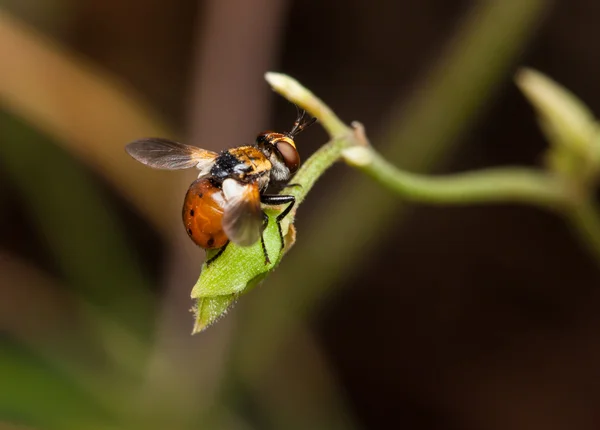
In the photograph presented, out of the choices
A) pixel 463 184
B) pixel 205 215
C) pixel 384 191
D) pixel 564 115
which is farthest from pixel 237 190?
pixel 384 191

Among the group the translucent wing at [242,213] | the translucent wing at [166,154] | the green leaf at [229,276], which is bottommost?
the green leaf at [229,276]

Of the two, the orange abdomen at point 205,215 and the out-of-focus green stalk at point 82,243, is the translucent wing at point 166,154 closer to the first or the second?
the orange abdomen at point 205,215

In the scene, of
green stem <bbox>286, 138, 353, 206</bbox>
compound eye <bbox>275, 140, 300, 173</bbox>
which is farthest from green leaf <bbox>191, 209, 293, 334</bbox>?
compound eye <bbox>275, 140, 300, 173</bbox>

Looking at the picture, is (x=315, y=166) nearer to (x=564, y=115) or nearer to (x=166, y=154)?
(x=166, y=154)

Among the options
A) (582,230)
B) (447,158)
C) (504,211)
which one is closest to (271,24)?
(447,158)

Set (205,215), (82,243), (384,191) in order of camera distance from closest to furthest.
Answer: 1. (205,215)
2. (384,191)
3. (82,243)

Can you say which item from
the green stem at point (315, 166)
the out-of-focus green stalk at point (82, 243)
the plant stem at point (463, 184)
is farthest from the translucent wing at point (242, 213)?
the out-of-focus green stalk at point (82, 243)

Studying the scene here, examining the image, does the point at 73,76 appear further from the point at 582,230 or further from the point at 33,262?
the point at 582,230

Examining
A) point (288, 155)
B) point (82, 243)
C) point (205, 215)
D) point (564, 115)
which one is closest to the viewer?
point (205, 215)

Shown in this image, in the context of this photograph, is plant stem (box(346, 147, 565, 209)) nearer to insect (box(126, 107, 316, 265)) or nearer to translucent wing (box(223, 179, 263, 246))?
insect (box(126, 107, 316, 265))
